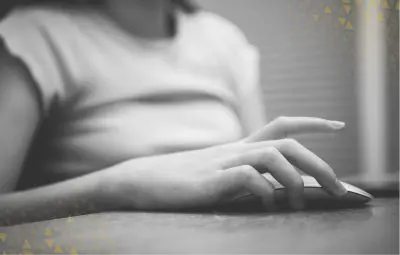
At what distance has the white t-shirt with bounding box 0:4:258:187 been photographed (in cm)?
49

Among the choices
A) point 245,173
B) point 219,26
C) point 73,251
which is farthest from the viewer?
point 219,26

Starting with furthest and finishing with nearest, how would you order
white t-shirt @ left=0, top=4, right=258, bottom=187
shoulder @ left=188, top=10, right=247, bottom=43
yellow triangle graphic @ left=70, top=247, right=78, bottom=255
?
shoulder @ left=188, top=10, right=247, bottom=43 < white t-shirt @ left=0, top=4, right=258, bottom=187 < yellow triangle graphic @ left=70, top=247, right=78, bottom=255

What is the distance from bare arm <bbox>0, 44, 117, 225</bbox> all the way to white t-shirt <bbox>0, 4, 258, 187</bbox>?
14 millimetres

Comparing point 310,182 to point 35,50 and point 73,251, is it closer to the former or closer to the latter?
point 73,251

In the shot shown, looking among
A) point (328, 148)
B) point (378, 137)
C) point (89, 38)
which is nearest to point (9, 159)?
point (89, 38)

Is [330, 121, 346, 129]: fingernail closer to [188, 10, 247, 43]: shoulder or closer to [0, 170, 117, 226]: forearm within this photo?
[0, 170, 117, 226]: forearm

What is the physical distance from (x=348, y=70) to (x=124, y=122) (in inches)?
11.7

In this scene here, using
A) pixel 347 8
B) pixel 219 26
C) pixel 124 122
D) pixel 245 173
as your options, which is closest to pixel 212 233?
pixel 245 173

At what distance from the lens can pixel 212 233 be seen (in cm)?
32

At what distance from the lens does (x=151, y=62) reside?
1.90 feet

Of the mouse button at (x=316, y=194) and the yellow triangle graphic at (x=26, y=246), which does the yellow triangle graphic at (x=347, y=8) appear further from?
the yellow triangle graphic at (x=26, y=246)

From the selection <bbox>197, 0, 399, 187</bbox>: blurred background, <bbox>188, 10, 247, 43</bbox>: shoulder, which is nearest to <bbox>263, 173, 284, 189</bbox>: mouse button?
<bbox>197, 0, 399, 187</bbox>: blurred background

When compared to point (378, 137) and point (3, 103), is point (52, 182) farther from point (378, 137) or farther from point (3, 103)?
point (378, 137)

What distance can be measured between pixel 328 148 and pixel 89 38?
1.04ft
